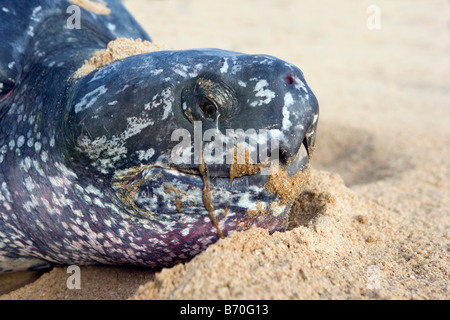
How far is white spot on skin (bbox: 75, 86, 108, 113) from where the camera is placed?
1.14 meters

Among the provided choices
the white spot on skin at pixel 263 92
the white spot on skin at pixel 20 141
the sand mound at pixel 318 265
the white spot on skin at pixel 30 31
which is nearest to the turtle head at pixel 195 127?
the white spot on skin at pixel 263 92

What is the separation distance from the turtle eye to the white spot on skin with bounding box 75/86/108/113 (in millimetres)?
275

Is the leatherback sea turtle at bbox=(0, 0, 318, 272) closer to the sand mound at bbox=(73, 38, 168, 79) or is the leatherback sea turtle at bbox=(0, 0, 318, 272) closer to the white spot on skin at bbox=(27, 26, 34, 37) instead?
the sand mound at bbox=(73, 38, 168, 79)

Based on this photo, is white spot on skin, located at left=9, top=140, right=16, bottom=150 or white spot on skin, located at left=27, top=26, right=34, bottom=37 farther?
white spot on skin, located at left=27, top=26, right=34, bottom=37

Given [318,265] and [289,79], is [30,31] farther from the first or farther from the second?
[318,265]

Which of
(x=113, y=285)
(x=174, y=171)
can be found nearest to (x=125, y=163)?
(x=174, y=171)

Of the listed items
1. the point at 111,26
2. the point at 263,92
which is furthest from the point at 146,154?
the point at 111,26

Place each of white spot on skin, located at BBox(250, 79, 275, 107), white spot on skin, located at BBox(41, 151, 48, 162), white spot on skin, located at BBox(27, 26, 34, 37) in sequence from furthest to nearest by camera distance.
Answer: white spot on skin, located at BBox(27, 26, 34, 37) < white spot on skin, located at BBox(41, 151, 48, 162) < white spot on skin, located at BBox(250, 79, 275, 107)

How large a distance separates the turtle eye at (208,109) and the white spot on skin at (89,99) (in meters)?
0.28

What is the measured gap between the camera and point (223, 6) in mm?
7727

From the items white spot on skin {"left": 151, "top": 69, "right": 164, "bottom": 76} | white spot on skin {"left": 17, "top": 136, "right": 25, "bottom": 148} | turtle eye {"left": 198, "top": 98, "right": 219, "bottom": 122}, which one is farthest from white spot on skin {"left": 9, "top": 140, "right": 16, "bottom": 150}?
turtle eye {"left": 198, "top": 98, "right": 219, "bottom": 122}

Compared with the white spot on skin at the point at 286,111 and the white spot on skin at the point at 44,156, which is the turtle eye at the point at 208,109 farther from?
the white spot on skin at the point at 44,156

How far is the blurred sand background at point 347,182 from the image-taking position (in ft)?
3.20
